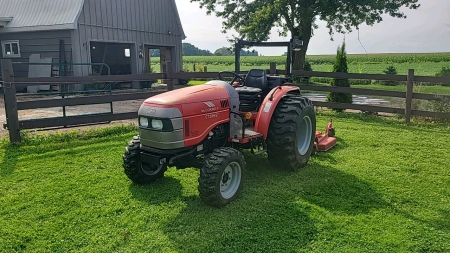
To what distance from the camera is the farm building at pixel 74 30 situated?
1381 cm

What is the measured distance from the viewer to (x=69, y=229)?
134 inches

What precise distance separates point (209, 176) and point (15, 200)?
2216mm

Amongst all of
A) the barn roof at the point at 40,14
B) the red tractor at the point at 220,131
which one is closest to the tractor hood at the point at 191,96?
the red tractor at the point at 220,131

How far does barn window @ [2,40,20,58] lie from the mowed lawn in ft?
35.7

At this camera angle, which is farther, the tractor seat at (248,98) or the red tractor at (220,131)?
the tractor seat at (248,98)

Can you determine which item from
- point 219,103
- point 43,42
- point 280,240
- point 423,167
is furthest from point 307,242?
point 43,42

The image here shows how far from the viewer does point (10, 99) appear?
6195 millimetres

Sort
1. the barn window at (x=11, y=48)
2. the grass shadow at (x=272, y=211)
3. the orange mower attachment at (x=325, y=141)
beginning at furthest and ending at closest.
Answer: the barn window at (x=11, y=48) → the orange mower attachment at (x=325, y=141) → the grass shadow at (x=272, y=211)

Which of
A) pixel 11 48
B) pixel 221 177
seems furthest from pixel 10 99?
pixel 11 48

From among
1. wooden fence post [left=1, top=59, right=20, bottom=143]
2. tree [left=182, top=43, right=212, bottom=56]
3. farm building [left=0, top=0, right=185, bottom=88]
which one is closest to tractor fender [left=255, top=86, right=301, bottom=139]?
wooden fence post [left=1, top=59, right=20, bottom=143]

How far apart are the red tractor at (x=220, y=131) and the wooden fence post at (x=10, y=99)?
10.0 feet

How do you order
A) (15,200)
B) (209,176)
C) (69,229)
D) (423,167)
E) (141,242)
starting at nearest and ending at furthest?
(141,242)
(69,229)
(209,176)
(15,200)
(423,167)

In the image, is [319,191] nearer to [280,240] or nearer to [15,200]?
[280,240]

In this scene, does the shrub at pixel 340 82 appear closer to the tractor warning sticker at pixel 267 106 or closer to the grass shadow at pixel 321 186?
the grass shadow at pixel 321 186
